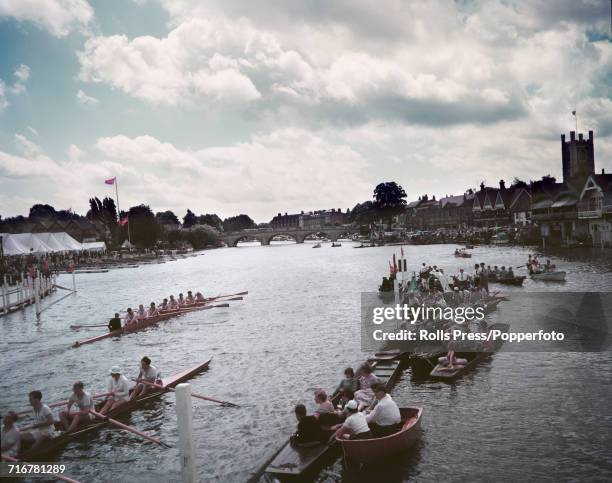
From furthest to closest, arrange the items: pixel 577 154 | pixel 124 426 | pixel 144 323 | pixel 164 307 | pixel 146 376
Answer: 1. pixel 577 154
2. pixel 164 307
3. pixel 144 323
4. pixel 146 376
5. pixel 124 426

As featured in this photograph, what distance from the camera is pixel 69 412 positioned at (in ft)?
47.8

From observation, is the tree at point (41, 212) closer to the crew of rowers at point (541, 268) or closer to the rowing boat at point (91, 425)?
the crew of rowers at point (541, 268)

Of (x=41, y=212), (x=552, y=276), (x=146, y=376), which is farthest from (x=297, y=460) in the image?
(x=41, y=212)

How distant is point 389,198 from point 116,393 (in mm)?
144001

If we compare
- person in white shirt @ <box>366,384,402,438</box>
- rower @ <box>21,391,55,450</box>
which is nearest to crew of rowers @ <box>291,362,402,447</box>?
person in white shirt @ <box>366,384,402,438</box>

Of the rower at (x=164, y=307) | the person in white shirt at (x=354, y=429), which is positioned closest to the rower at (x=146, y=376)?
the person in white shirt at (x=354, y=429)

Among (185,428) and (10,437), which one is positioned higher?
(185,428)

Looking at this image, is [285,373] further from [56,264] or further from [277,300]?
[56,264]

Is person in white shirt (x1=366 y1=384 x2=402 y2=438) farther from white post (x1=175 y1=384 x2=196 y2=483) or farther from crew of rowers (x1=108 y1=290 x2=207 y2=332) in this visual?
crew of rowers (x1=108 y1=290 x2=207 y2=332)

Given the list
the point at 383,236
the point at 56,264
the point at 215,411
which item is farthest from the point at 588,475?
the point at 383,236

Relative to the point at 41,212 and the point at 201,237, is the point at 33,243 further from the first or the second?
the point at 201,237

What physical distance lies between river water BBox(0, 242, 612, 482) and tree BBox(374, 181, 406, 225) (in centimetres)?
11850

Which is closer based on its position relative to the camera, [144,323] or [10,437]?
[10,437]

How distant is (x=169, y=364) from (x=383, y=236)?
129 m
